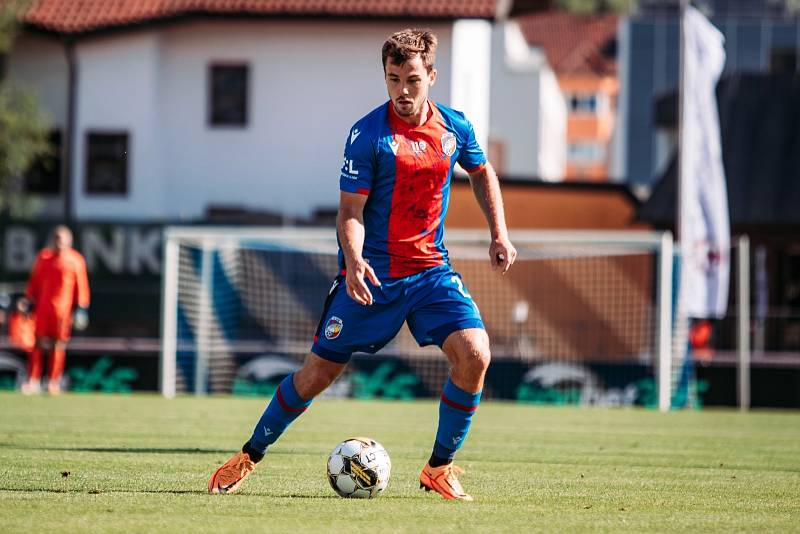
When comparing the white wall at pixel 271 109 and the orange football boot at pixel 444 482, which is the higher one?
the white wall at pixel 271 109

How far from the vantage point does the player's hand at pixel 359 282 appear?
6742mm

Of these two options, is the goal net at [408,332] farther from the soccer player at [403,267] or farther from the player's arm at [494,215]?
the soccer player at [403,267]

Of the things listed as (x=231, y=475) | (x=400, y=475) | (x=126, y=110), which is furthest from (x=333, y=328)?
(x=126, y=110)

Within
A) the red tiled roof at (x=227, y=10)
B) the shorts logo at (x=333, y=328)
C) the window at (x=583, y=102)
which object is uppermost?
the window at (x=583, y=102)

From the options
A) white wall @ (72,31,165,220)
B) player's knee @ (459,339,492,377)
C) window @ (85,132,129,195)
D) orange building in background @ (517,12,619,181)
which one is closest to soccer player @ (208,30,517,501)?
player's knee @ (459,339,492,377)

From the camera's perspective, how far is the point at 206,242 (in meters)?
20.9

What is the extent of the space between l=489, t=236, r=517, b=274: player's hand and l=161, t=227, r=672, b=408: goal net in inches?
478

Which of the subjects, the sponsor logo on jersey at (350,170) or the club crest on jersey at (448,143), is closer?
the sponsor logo on jersey at (350,170)

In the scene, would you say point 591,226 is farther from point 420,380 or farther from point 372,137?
point 372,137

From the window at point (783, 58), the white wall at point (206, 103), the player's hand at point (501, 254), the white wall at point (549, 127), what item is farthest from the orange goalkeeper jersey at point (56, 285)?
the window at point (783, 58)

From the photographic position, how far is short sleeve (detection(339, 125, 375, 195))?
275 inches

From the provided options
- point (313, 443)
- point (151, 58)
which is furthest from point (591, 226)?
point (313, 443)

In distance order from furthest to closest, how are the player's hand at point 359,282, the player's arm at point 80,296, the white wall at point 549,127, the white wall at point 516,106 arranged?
the white wall at point 549,127 → the white wall at point 516,106 → the player's arm at point 80,296 → the player's hand at point 359,282

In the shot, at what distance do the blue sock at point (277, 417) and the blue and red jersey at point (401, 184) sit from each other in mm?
765
